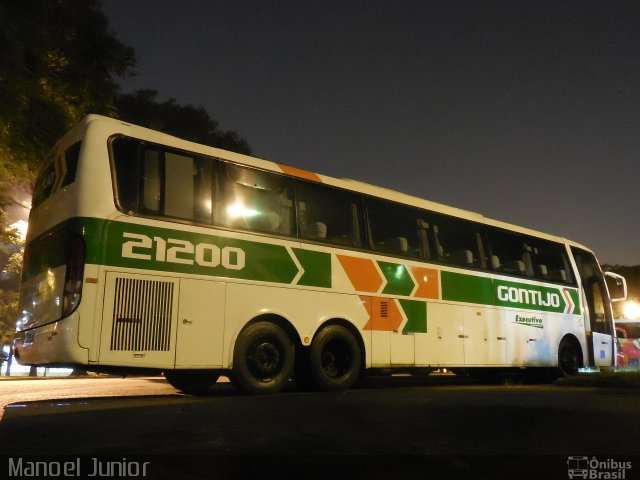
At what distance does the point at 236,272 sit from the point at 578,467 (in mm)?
4875

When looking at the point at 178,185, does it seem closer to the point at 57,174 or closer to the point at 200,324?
the point at 57,174

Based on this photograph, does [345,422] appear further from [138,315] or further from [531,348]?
[531,348]

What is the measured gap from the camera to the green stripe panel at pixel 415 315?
31.7 ft

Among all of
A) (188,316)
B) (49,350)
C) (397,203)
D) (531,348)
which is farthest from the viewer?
(531,348)

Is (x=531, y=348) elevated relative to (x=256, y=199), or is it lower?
lower

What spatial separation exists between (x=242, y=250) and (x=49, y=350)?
253 centimetres

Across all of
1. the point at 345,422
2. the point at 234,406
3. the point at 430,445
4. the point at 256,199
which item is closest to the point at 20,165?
the point at 256,199

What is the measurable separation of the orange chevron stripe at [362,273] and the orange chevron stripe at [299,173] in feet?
4.09

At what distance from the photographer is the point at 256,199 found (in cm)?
816

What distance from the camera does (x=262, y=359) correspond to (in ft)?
25.8

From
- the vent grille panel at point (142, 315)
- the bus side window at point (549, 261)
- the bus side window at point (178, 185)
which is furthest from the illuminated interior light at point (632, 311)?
the vent grille panel at point (142, 315)

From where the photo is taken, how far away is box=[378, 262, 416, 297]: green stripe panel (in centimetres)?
948

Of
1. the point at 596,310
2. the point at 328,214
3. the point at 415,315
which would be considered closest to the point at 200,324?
the point at 328,214

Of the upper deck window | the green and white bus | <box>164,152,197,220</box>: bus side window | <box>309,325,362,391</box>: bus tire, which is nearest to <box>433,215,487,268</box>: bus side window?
the green and white bus
